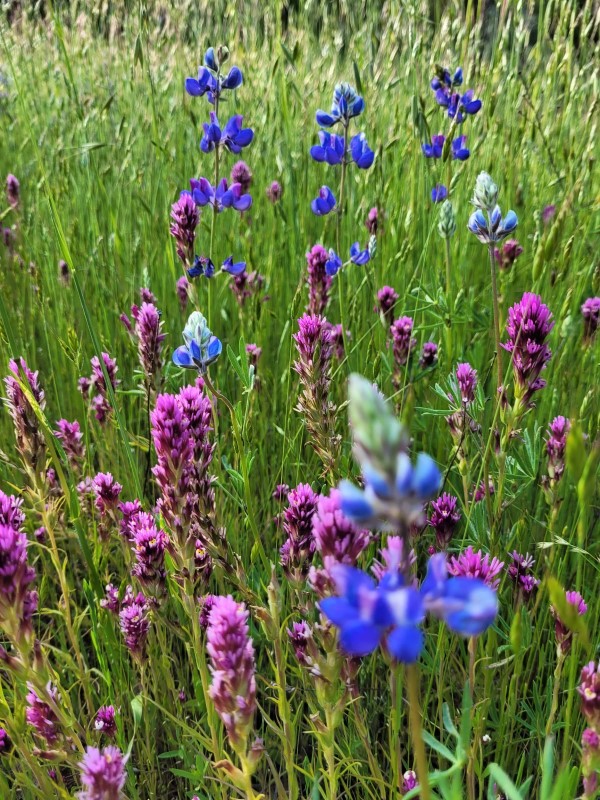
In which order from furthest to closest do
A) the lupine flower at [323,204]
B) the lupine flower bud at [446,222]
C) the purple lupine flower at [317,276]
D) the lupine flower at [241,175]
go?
the lupine flower at [241,175] → the lupine flower at [323,204] → the purple lupine flower at [317,276] → the lupine flower bud at [446,222]

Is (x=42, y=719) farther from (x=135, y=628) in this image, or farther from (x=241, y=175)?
(x=241, y=175)

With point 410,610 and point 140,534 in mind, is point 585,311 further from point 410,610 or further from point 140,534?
point 410,610

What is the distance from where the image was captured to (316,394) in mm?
1503

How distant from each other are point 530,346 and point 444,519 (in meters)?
0.42

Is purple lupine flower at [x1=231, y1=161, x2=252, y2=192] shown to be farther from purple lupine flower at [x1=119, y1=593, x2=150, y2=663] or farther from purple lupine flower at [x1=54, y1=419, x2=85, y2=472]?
purple lupine flower at [x1=119, y1=593, x2=150, y2=663]

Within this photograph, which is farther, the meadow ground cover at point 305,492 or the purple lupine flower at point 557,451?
the purple lupine flower at point 557,451

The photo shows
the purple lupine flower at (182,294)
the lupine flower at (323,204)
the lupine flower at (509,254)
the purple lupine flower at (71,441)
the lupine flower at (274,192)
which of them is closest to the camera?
the purple lupine flower at (71,441)

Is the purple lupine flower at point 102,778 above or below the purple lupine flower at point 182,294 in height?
below

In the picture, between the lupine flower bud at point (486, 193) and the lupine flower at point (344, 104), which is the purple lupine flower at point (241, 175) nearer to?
the lupine flower at point (344, 104)

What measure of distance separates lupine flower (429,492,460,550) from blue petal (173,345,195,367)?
640 mm

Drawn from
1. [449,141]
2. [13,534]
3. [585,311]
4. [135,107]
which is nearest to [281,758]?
[13,534]

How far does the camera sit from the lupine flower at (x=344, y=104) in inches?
88.4

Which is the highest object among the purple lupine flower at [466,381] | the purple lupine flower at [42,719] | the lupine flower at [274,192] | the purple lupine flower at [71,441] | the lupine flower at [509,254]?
the lupine flower at [274,192]

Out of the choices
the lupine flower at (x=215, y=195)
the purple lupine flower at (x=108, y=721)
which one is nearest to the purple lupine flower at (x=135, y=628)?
the purple lupine flower at (x=108, y=721)
